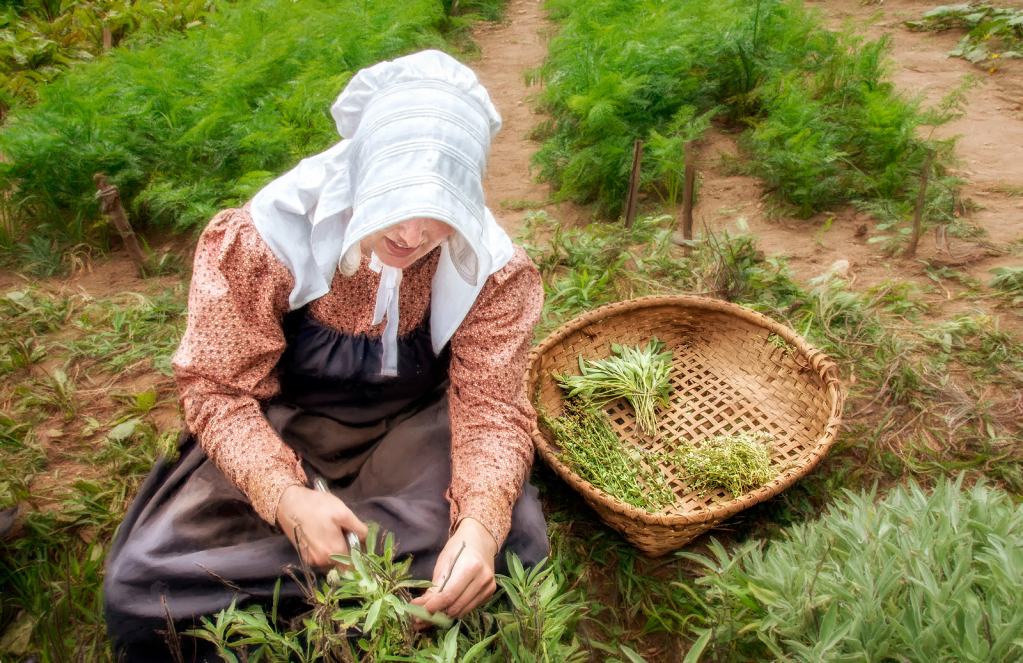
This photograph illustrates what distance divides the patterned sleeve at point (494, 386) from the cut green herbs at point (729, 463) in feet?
2.77

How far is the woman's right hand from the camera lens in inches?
54.1

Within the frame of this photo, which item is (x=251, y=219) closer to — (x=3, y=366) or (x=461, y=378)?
(x=461, y=378)

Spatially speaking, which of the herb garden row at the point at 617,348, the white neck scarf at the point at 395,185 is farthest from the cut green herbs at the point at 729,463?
the white neck scarf at the point at 395,185

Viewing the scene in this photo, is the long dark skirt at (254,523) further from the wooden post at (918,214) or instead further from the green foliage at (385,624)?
the wooden post at (918,214)

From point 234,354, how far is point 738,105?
3827mm

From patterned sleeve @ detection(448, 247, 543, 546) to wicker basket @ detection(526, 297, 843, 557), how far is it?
0.41m

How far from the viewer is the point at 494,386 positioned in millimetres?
1697

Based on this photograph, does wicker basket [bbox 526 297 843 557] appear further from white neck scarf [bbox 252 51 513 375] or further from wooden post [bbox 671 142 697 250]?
white neck scarf [bbox 252 51 513 375]

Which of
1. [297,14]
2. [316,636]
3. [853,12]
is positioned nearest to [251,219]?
[316,636]

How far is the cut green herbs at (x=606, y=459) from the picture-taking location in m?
2.21

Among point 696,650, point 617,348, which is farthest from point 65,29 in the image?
point 696,650

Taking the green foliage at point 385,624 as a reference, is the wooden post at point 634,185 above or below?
below

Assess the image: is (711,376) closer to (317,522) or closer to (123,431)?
(317,522)

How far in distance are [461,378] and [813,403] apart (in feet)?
4.72
